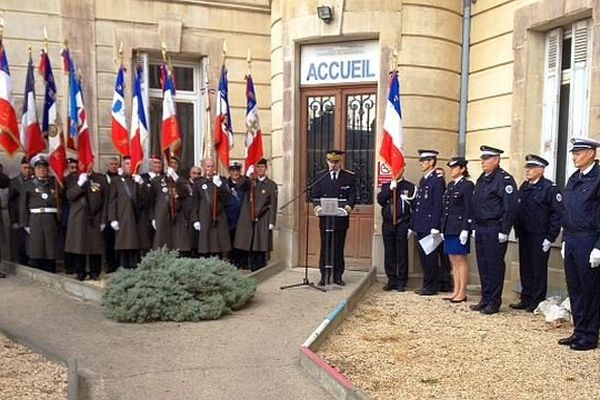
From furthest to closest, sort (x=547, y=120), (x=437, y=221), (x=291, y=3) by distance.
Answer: (x=291, y=3), (x=547, y=120), (x=437, y=221)

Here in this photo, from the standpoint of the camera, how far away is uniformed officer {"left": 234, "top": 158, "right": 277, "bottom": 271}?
8.88 m

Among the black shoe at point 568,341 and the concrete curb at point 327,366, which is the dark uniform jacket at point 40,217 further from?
the black shoe at point 568,341

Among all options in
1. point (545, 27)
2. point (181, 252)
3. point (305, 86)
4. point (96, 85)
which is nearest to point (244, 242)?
point (181, 252)

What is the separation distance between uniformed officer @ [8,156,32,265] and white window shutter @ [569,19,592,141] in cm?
795

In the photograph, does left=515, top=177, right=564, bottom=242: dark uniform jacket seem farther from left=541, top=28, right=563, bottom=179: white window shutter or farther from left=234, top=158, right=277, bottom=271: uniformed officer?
left=234, top=158, right=277, bottom=271: uniformed officer

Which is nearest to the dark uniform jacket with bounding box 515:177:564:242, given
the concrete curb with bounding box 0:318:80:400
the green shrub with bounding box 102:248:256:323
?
the green shrub with bounding box 102:248:256:323

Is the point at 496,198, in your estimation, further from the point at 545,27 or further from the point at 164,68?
the point at 164,68

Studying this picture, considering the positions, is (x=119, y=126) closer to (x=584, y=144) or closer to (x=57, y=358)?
(x=57, y=358)

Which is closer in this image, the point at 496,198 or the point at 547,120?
the point at 496,198

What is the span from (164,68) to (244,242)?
303cm

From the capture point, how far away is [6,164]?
9.24 metres

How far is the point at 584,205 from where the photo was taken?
5.28 metres

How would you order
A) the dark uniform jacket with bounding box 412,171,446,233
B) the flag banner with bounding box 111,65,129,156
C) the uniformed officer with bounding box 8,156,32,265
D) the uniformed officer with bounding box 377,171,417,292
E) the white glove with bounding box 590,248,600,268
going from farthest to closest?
the flag banner with bounding box 111,65,129,156 < the uniformed officer with bounding box 8,156,32,265 < the uniformed officer with bounding box 377,171,417,292 < the dark uniform jacket with bounding box 412,171,446,233 < the white glove with bounding box 590,248,600,268

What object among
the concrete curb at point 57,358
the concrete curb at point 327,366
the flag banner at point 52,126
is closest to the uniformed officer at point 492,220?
the concrete curb at point 327,366
